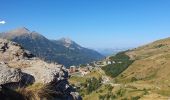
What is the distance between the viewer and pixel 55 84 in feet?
62.8

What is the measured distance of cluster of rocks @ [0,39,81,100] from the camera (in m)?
16.7

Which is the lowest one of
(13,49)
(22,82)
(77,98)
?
(77,98)

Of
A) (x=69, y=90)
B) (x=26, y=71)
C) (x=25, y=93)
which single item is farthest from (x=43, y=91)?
(x=69, y=90)

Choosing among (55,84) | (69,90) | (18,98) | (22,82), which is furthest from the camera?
(69,90)

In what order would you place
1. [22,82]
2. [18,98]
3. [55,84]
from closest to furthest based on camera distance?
[18,98]
[22,82]
[55,84]

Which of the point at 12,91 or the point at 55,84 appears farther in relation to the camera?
the point at 55,84

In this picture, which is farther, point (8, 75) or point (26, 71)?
point (26, 71)

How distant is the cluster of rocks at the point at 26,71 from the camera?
54.9ft

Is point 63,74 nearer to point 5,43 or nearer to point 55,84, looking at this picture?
point 55,84

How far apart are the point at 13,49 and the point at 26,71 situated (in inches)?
124

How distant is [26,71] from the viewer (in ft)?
63.8

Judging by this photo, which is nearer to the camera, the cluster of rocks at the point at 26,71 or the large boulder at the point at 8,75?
the large boulder at the point at 8,75

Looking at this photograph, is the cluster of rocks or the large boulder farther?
the cluster of rocks

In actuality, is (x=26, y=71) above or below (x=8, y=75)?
above
